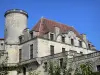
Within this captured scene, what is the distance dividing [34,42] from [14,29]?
23.8 ft

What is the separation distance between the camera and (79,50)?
172ft

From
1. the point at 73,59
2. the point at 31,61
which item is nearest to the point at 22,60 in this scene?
the point at 31,61

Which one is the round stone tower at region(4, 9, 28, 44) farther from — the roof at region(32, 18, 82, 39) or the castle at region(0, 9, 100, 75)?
the roof at region(32, 18, 82, 39)

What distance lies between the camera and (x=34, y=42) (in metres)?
47.3

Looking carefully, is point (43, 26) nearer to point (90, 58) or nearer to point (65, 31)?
point (65, 31)

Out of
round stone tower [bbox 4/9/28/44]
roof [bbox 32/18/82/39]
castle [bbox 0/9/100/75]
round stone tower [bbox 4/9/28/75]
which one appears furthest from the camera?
round stone tower [bbox 4/9/28/44]

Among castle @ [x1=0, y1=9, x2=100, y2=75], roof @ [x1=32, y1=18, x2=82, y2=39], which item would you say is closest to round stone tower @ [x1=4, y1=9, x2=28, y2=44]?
castle @ [x1=0, y1=9, x2=100, y2=75]

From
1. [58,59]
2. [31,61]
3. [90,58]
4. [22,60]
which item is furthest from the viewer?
[22,60]

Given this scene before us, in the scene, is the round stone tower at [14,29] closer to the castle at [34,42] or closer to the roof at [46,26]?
the castle at [34,42]

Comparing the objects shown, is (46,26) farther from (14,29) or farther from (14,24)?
(14,24)

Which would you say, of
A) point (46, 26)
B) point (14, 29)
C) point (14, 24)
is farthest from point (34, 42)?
point (14, 24)

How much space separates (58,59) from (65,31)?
11991mm

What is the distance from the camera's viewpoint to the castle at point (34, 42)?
46.7m

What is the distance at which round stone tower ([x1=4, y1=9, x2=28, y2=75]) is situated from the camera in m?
51.4
